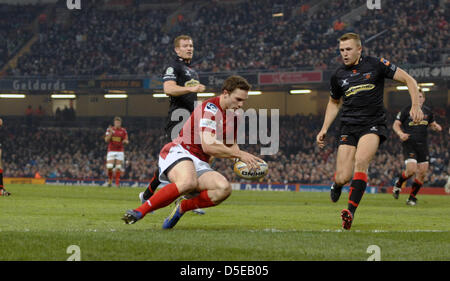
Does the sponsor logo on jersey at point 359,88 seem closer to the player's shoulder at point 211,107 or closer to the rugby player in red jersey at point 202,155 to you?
the rugby player in red jersey at point 202,155

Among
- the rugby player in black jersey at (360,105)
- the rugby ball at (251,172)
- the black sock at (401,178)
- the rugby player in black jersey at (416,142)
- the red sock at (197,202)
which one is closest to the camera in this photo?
the rugby ball at (251,172)

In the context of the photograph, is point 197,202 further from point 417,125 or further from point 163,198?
point 417,125

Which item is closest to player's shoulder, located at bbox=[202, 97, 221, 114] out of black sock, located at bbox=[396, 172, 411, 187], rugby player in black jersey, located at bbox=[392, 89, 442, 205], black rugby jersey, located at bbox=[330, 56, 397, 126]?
black rugby jersey, located at bbox=[330, 56, 397, 126]

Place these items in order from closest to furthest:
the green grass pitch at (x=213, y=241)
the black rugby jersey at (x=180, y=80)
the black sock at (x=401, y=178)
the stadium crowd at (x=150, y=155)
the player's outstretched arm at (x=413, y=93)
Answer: the green grass pitch at (x=213, y=241) < the player's outstretched arm at (x=413, y=93) < the black rugby jersey at (x=180, y=80) < the black sock at (x=401, y=178) < the stadium crowd at (x=150, y=155)

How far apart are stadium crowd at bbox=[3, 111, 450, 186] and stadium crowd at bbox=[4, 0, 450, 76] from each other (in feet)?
13.2

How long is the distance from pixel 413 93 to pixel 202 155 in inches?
122

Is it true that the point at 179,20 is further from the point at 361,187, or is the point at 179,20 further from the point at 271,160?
the point at 361,187

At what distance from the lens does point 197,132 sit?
27.4ft

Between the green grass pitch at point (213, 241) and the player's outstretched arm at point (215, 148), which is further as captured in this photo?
the player's outstretched arm at point (215, 148)

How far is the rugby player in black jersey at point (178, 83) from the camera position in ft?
36.1

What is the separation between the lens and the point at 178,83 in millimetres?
11406

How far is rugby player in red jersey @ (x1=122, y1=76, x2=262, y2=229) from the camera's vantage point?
7918 millimetres

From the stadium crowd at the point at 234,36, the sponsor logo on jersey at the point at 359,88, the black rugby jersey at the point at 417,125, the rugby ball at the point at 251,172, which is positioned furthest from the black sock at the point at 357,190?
the stadium crowd at the point at 234,36

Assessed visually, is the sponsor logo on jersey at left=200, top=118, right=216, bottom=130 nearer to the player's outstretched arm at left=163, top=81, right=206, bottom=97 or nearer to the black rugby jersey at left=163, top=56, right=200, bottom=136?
the player's outstretched arm at left=163, top=81, right=206, bottom=97
